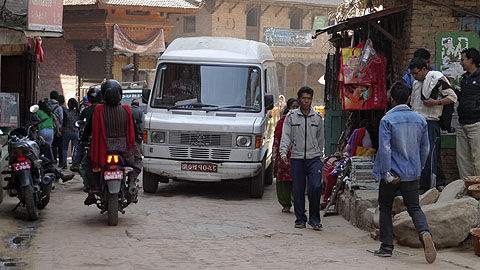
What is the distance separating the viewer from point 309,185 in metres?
9.51

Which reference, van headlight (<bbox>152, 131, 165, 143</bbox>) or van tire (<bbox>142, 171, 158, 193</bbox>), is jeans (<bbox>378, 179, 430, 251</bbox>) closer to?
van headlight (<bbox>152, 131, 165, 143</bbox>)

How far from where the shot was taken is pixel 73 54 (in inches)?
1286

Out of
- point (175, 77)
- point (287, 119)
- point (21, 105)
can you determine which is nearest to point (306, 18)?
point (21, 105)

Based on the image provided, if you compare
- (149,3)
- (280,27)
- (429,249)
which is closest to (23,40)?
(429,249)

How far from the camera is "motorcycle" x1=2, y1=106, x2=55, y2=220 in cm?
934

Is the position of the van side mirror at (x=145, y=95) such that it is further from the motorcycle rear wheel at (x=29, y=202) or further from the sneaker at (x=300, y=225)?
the sneaker at (x=300, y=225)

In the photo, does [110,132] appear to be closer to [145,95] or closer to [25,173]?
[25,173]

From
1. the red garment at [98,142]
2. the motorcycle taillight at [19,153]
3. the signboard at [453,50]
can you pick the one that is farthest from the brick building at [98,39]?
the red garment at [98,142]

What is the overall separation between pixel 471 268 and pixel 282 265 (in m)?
1.72

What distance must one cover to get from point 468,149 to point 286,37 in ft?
118

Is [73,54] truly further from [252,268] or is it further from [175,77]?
[252,268]

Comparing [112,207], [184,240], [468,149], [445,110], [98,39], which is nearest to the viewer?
[184,240]

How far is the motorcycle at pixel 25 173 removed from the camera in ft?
30.6

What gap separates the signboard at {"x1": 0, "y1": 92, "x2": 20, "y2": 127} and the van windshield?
2.72 m
